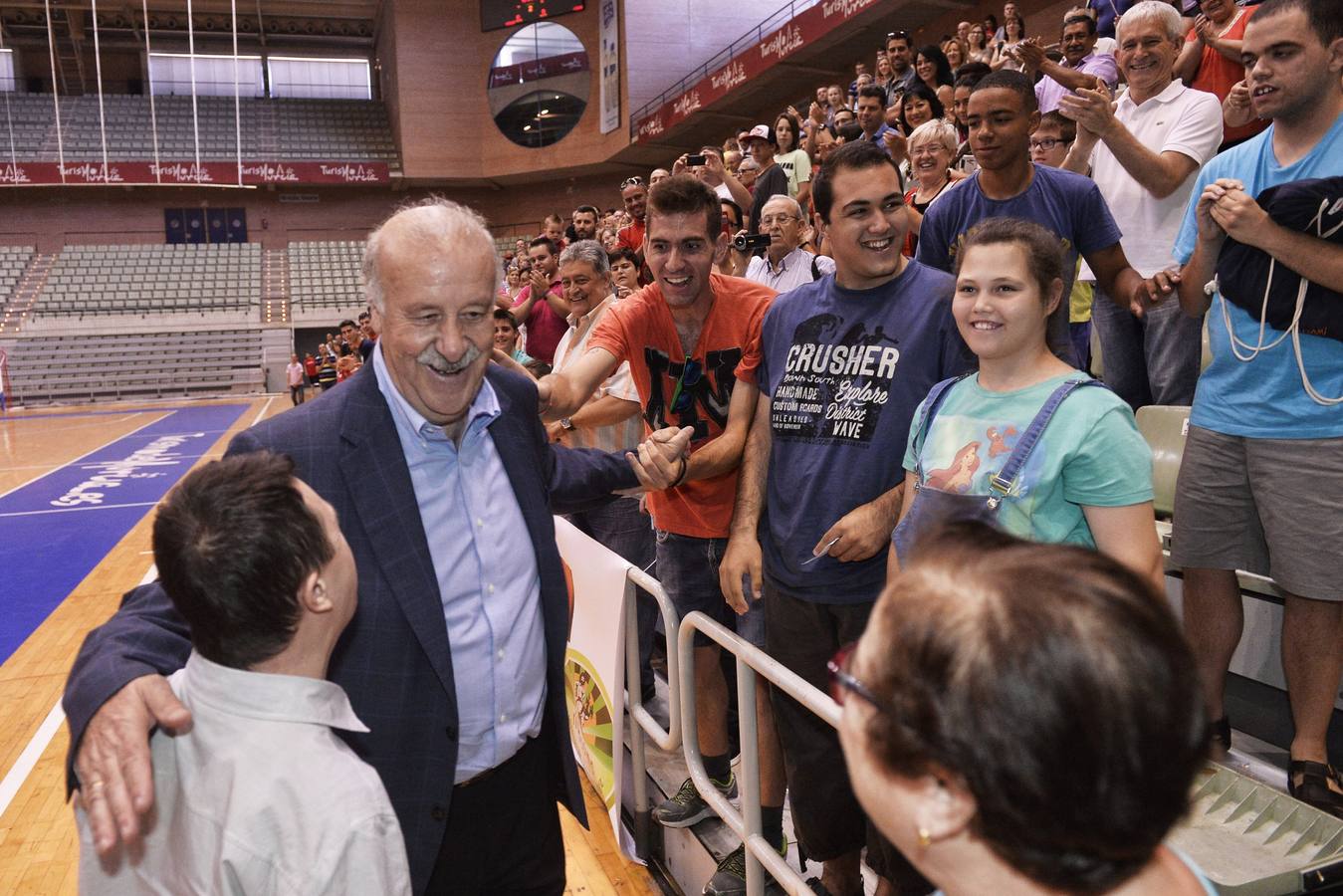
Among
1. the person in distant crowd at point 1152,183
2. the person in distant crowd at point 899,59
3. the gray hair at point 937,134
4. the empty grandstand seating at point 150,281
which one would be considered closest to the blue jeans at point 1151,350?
the person in distant crowd at point 1152,183

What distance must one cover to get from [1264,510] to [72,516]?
9491 mm

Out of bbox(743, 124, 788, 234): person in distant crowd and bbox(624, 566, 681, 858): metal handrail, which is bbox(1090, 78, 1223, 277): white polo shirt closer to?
bbox(624, 566, 681, 858): metal handrail

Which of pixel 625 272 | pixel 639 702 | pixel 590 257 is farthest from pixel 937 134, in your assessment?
pixel 639 702

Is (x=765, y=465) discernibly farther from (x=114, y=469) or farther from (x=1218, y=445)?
(x=114, y=469)

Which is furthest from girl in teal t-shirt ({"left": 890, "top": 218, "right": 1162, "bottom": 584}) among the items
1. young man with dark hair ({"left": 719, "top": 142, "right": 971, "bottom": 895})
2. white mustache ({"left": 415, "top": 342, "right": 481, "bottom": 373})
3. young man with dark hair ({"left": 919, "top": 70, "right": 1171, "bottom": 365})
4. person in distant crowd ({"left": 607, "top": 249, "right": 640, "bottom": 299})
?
person in distant crowd ({"left": 607, "top": 249, "right": 640, "bottom": 299})

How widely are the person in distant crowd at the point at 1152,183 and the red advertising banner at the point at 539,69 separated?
71.4ft

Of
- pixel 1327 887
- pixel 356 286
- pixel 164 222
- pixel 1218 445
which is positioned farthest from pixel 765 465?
pixel 164 222

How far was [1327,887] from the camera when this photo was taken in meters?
1.80

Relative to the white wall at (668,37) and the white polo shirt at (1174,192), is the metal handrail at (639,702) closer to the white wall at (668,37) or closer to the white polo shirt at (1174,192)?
the white polo shirt at (1174,192)

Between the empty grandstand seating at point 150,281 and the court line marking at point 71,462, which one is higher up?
the empty grandstand seating at point 150,281

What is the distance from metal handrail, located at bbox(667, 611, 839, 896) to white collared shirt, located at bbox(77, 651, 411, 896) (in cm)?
89

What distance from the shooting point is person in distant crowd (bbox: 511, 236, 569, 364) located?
626 cm

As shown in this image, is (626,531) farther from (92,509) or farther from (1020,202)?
(92,509)

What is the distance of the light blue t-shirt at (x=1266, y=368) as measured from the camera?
2062 millimetres
